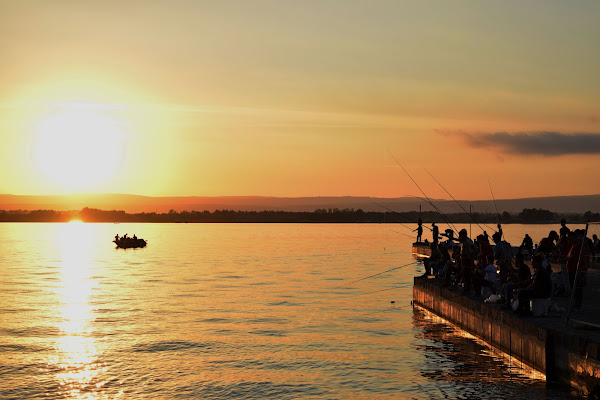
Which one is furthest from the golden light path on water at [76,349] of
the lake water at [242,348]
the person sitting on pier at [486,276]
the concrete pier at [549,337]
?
the person sitting on pier at [486,276]

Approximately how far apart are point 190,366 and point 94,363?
302 centimetres

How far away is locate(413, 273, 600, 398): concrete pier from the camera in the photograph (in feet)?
45.2

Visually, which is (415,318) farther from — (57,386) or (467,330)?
(57,386)

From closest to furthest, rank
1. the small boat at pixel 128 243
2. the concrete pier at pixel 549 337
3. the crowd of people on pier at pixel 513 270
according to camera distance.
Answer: the concrete pier at pixel 549 337, the crowd of people on pier at pixel 513 270, the small boat at pixel 128 243

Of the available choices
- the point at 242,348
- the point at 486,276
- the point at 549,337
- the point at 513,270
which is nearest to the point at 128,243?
the point at 242,348

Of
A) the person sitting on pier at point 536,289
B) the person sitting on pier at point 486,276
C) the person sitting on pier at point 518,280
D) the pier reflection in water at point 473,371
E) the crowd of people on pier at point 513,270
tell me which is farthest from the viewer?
the person sitting on pier at point 486,276

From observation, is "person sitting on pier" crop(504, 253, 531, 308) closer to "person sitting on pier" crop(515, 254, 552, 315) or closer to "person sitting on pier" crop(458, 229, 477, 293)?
"person sitting on pier" crop(515, 254, 552, 315)

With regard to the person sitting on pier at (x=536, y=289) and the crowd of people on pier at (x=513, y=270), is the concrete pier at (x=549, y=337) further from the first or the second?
the crowd of people on pier at (x=513, y=270)

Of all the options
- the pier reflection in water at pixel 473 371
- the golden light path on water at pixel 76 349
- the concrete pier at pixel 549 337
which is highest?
the concrete pier at pixel 549 337

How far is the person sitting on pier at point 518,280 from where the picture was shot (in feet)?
56.5

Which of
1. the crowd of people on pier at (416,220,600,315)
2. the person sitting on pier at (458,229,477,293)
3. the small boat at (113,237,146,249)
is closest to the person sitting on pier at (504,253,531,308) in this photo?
the crowd of people on pier at (416,220,600,315)

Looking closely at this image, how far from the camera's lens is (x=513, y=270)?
1947 centimetres

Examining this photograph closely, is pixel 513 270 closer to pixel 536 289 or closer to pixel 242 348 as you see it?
pixel 536 289

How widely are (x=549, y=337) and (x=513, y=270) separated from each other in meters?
4.43
